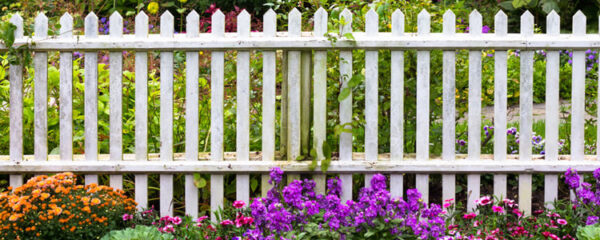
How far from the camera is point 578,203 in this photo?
3924 mm

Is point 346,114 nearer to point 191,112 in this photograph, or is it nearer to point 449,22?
point 449,22

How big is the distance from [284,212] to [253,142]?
1.15 m

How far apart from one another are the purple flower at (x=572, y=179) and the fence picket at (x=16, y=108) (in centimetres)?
283

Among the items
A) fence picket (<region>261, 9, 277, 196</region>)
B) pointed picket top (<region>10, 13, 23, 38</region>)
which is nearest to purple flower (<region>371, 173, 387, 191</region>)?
fence picket (<region>261, 9, 277, 196</region>)

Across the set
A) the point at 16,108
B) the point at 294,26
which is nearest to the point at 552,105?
the point at 294,26

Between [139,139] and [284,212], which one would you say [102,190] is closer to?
[139,139]

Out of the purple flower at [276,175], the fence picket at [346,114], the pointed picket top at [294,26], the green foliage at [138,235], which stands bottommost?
the green foliage at [138,235]

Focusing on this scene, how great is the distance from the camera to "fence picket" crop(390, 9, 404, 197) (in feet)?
13.1

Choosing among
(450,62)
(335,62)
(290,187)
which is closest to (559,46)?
(450,62)

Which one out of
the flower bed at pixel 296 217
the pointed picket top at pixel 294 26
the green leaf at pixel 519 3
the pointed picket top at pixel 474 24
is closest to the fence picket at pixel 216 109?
the flower bed at pixel 296 217

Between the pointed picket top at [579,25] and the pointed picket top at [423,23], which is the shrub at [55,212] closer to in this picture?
the pointed picket top at [423,23]

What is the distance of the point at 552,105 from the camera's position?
13.4ft

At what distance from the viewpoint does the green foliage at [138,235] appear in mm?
Result: 3365

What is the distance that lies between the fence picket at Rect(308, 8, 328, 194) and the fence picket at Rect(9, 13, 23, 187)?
1538 millimetres
